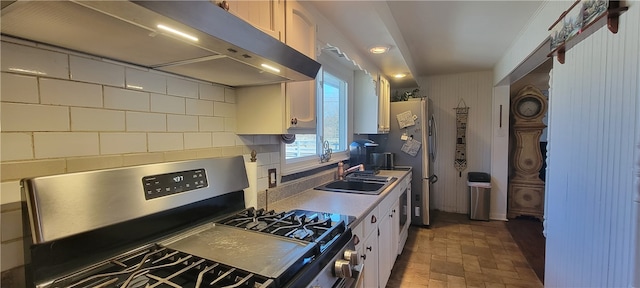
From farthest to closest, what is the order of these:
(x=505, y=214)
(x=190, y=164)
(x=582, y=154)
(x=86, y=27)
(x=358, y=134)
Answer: (x=505, y=214) < (x=358, y=134) < (x=582, y=154) < (x=190, y=164) < (x=86, y=27)

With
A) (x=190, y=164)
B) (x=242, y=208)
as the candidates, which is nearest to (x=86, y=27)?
(x=190, y=164)

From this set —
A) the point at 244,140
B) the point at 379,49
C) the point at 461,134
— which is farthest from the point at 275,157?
the point at 461,134

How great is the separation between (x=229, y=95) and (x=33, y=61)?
75 centimetres

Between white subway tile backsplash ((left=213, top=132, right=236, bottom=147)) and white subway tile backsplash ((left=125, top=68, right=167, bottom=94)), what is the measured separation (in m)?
0.32

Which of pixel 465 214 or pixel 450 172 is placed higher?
pixel 450 172

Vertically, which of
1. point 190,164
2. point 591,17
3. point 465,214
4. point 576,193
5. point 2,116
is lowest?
point 465,214

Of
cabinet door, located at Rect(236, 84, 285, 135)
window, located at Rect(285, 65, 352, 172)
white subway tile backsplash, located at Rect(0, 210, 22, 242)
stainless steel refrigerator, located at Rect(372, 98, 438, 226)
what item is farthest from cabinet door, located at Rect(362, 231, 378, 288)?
stainless steel refrigerator, located at Rect(372, 98, 438, 226)

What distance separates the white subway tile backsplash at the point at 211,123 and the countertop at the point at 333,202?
1.87 ft

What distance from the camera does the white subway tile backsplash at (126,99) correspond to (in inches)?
36.2

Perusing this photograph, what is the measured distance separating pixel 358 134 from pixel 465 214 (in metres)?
2.31

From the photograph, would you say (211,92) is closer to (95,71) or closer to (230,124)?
(230,124)

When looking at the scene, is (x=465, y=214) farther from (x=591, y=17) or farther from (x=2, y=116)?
(x=2, y=116)

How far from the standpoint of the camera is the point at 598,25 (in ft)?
4.17

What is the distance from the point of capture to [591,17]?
1281 millimetres
